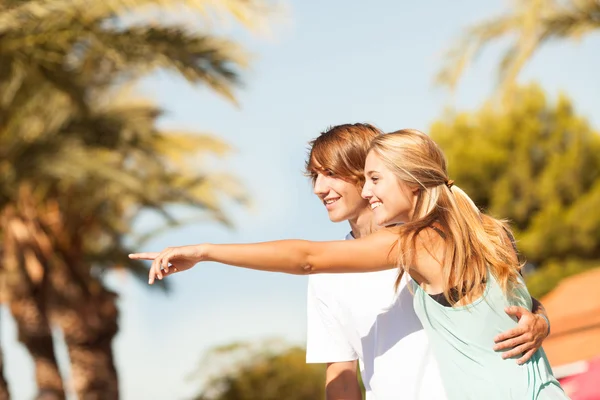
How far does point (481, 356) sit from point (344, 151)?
0.88m

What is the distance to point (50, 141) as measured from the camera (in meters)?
11.5

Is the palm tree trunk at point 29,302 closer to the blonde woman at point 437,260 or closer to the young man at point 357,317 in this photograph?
the young man at point 357,317

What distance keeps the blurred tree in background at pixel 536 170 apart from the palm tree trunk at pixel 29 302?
43.0ft

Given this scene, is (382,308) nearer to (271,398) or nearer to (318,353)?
(318,353)

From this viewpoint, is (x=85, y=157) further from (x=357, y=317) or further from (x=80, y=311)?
(x=357, y=317)

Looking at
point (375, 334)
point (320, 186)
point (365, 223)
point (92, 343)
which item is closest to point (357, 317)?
point (375, 334)

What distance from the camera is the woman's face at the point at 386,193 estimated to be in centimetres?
281

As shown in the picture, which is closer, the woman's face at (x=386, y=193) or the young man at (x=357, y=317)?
the woman's face at (x=386, y=193)

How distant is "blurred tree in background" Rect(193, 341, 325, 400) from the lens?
19.2 m

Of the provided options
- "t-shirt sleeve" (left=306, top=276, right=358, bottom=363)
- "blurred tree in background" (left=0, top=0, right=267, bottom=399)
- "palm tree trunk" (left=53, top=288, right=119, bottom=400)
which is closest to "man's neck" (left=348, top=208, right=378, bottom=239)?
"t-shirt sleeve" (left=306, top=276, right=358, bottom=363)

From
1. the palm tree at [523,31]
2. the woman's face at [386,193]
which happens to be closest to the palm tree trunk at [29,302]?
the palm tree at [523,31]

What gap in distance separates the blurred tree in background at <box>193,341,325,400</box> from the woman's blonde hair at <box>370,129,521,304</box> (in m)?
16.6

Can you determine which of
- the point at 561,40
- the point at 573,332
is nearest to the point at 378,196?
the point at 561,40

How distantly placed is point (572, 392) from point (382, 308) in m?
2.86
